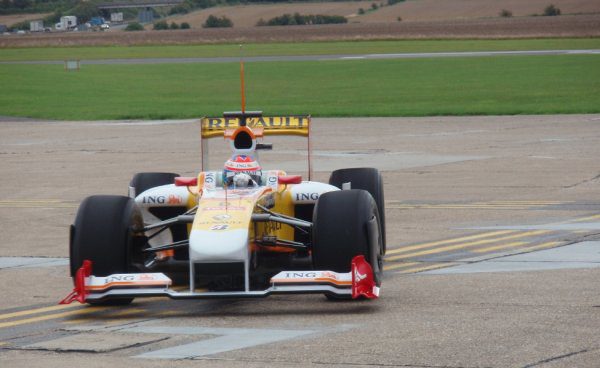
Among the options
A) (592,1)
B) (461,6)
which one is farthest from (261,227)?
(461,6)

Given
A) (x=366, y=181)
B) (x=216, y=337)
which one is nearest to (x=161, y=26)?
(x=366, y=181)

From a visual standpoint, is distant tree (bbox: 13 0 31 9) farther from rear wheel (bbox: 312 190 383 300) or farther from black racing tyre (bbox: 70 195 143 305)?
rear wheel (bbox: 312 190 383 300)

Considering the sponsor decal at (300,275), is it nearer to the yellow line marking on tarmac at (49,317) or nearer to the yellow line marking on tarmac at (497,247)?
the yellow line marking on tarmac at (49,317)

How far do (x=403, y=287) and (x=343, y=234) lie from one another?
1.17 metres

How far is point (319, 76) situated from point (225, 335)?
48.2m

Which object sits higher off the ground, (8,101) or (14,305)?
(14,305)

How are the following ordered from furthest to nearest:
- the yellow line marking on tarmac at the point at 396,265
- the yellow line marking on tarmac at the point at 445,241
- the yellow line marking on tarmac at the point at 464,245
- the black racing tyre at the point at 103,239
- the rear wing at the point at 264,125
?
the yellow line marking on tarmac at the point at 445,241
the yellow line marking on tarmac at the point at 464,245
the rear wing at the point at 264,125
the yellow line marking on tarmac at the point at 396,265
the black racing tyre at the point at 103,239

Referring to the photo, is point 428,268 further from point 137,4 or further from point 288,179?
point 137,4

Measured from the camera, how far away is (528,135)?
96.5 feet

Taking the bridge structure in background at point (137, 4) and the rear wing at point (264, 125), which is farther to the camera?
the bridge structure in background at point (137, 4)

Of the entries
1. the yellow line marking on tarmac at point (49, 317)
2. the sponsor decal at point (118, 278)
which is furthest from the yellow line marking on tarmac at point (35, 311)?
the sponsor decal at point (118, 278)

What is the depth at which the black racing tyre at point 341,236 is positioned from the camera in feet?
36.1

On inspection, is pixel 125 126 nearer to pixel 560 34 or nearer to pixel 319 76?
pixel 319 76

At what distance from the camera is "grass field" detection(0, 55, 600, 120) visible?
40438 millimetres
